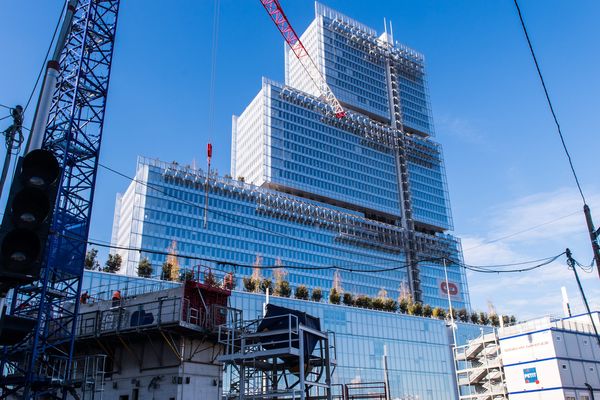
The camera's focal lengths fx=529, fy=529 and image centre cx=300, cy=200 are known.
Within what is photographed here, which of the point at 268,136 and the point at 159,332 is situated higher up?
the point at 268,136

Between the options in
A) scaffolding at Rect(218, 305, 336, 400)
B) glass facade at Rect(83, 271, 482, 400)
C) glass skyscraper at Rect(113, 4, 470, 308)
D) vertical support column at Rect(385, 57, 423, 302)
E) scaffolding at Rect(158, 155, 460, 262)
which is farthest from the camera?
vertical support column at Rect(385, 57, 423, 302)

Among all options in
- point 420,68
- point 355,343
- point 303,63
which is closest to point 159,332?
point 355,343

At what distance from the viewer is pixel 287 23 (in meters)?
136

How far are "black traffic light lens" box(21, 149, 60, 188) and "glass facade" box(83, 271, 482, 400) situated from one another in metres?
77.0

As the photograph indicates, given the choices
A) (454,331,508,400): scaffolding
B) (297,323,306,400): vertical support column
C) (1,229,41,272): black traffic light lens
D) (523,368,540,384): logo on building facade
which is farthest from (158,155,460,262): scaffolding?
(1,229,41,272): black traffic light lens

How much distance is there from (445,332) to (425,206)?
73798 millimetres

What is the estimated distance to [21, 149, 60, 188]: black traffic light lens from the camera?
5.71 m

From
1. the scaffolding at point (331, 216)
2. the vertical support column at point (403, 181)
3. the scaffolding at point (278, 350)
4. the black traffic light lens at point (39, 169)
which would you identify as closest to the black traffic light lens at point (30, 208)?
the black traffic light lens at point (39, 169)

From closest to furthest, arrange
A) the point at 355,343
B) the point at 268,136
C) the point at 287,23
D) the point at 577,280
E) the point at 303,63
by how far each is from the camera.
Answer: the point at 577,280 → the point at 355,343 → the point at 287,23 → the point at 268,136 → the point at 303,63

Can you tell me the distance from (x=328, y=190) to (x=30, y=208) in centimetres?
14627

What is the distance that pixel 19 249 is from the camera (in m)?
5.41

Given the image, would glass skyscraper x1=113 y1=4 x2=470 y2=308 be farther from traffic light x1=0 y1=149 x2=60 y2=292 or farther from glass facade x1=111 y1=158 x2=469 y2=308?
traffic light x1=0 y1=149 x2=60 y2=292

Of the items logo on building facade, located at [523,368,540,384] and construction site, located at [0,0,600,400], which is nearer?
construction site, located at [0,0,600,400]

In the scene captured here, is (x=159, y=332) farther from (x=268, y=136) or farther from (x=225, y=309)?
(x=268, y=136)
